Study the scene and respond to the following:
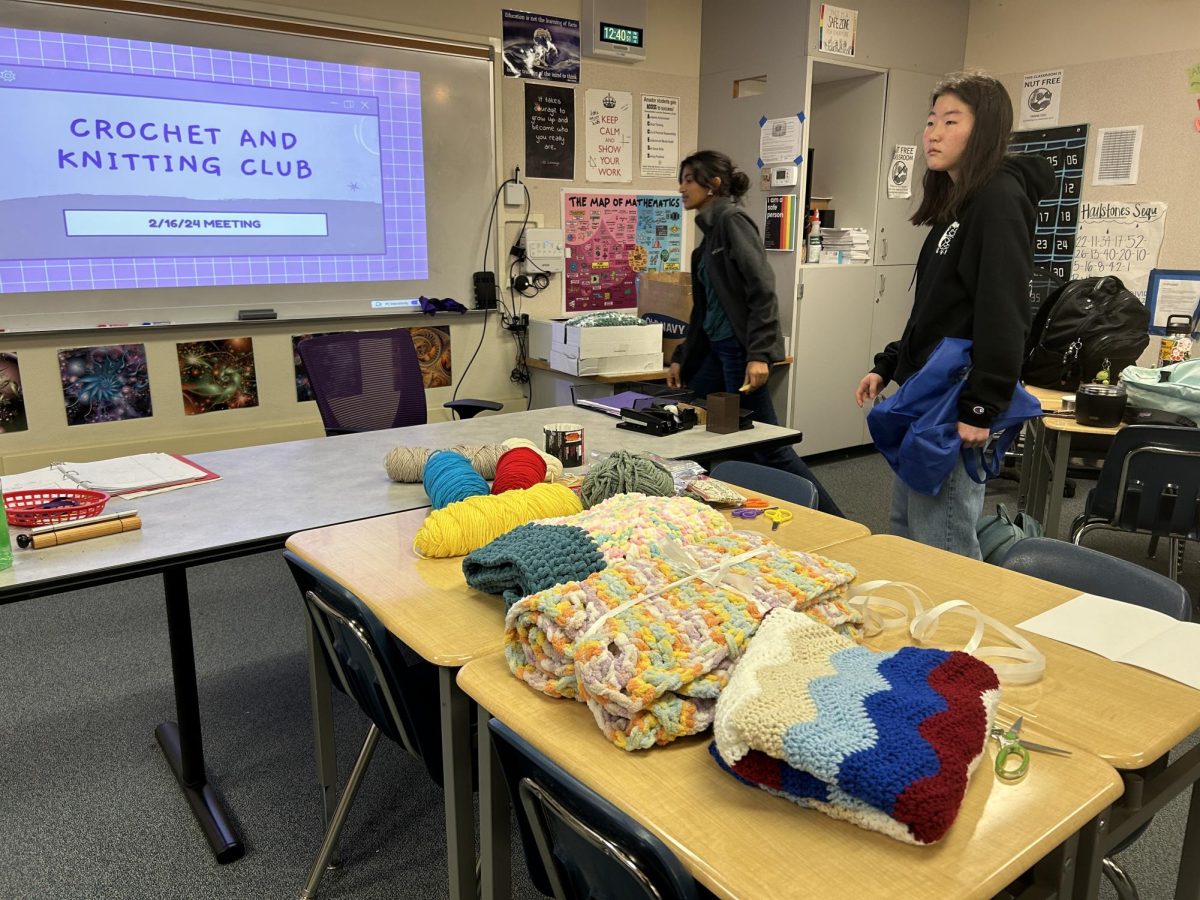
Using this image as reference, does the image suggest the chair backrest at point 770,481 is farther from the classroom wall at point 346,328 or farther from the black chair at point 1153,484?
the classroom wall at point 346,328

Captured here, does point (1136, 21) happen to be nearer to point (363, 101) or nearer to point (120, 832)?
point (363, 101)

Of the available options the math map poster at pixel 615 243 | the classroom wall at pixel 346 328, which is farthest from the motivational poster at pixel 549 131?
the math map poster at pixel 615 243

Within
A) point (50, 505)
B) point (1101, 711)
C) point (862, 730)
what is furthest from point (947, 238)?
→ point (50, 505)

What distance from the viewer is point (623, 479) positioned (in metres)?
1.77

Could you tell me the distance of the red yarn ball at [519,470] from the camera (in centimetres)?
182

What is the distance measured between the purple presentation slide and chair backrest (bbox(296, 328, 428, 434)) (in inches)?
31.3

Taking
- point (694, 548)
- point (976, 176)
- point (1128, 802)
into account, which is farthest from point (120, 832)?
point (976, 176)

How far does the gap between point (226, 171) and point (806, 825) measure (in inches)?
136

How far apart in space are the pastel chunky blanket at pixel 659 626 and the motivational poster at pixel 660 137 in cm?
377

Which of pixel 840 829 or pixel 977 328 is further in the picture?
pixel 977 328

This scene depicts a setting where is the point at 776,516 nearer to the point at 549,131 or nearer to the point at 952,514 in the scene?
the point at 952,514

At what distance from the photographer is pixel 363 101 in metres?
3.69

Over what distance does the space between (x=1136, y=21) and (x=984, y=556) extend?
3658 millimetres

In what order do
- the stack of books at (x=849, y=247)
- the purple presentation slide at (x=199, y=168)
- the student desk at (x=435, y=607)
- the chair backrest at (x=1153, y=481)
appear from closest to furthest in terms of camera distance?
the student desk at (x=435, y=607) → the chair backrest at (x=1153, y=481) → the purple presentation slide at (x=199, y=168) → the stack of books at (x=849, y=247)
